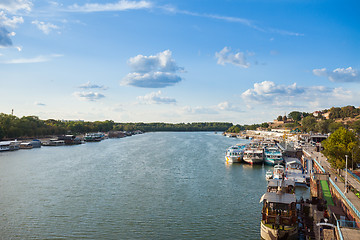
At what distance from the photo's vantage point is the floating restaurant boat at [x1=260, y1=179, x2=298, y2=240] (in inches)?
845

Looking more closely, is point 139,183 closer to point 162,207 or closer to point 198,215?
point 162,207

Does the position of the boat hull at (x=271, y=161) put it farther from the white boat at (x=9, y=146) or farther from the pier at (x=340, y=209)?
the white boat at (x=9, y=146)

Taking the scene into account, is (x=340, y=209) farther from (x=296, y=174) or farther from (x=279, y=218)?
(x=296, y=174)

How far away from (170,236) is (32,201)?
1976 centimetres

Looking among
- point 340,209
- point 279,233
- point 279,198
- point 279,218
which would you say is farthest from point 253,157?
point 279,233

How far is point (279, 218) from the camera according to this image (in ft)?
73.2

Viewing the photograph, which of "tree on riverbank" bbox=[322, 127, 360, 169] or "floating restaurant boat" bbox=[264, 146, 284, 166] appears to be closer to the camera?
"tree on riverbank" bbox=[322, 127, 360, 169]

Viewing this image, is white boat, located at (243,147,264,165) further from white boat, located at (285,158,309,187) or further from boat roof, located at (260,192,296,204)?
boat roof, located at (260,192,296,204)

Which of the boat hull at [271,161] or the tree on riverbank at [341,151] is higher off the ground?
the tree on riverbank at [341,151]

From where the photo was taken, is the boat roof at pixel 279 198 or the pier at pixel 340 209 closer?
the pier at pixel 340 209

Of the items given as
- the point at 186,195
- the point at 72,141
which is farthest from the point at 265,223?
the point at 72,141

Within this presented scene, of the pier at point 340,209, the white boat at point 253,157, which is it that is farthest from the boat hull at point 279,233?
the white boat at point 253,157

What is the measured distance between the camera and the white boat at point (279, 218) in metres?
21.5

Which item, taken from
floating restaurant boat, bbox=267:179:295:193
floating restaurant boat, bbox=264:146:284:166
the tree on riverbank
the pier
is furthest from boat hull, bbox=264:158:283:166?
floating restaurant boat, bbox=267:179:295:193
